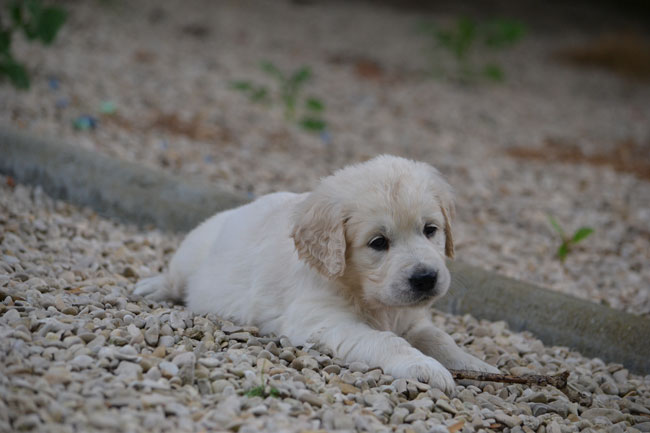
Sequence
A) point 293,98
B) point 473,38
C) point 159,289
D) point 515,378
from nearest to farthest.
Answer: point 515,378
point 159,289
point 293,98
point 473,38

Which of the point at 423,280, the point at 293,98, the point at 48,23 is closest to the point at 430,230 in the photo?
the point at 423,280

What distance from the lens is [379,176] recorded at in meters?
3.54

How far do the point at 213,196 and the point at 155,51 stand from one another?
6204 mm

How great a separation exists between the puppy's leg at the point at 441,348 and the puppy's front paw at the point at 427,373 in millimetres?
392

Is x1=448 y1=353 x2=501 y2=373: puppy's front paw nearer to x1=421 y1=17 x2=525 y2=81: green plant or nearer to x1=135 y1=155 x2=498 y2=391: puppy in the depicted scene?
x1=135 y1=155 x2=498 y2=391: puppy

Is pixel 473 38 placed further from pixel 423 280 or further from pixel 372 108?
pixel 423 280

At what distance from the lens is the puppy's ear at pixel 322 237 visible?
3.46 metres

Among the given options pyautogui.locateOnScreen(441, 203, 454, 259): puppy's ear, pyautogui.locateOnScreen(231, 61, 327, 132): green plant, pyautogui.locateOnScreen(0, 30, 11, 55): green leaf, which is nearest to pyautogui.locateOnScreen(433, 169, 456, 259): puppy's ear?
pyautogui.locateOnScreen(441, 203, 454, 259): puppy's ear

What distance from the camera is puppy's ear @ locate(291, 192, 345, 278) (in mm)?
3463

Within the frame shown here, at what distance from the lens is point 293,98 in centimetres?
886

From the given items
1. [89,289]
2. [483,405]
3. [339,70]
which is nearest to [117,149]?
[89,289]

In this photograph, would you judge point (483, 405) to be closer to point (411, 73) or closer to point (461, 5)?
point (411, 73)

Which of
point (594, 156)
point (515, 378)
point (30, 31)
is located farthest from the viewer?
point (594, 156)

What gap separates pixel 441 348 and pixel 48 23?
5.36m
